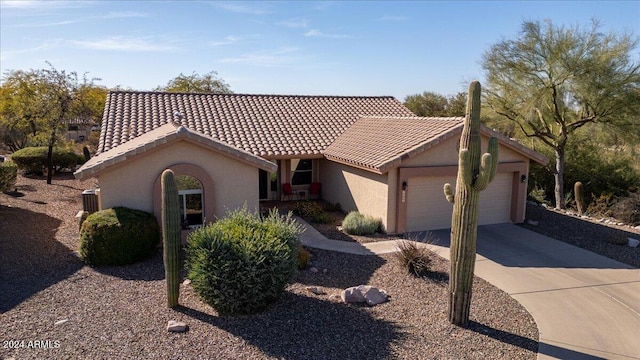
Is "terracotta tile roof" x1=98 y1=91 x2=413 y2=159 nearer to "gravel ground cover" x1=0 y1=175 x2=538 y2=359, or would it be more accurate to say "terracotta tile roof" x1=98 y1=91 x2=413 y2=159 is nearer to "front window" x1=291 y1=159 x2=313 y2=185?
"front window" x1=291 y1=159 x2=313 y2=185

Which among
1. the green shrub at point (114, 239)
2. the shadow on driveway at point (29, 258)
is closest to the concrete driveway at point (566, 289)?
the green shrub at point (114, 239)

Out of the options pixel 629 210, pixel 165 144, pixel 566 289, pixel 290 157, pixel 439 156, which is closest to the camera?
pixel 566 289

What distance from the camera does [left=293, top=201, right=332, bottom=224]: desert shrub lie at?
1798 cm

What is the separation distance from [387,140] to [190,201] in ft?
26.8

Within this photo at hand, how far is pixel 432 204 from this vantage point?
17.0m

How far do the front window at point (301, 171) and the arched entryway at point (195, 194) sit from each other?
309 inches

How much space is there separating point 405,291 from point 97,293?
7319mm

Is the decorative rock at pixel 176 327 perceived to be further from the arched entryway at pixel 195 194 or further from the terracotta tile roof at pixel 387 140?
the terracotta tile roof at pixel 387 140

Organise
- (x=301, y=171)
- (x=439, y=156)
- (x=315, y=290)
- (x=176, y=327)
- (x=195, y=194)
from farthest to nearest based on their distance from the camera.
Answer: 1. (x=301, y=171)
2. (x=439, y=156)
3. (x=195, y=194)
4. (x=315, y=290)
5. (x=176, y=327)

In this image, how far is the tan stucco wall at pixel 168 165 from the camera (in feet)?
45.4

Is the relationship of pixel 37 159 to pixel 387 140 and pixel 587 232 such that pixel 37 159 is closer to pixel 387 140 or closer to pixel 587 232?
pixel 387 140

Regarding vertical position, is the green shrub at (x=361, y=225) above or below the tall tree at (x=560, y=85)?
below

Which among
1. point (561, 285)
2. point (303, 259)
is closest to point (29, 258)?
point (303, 259)

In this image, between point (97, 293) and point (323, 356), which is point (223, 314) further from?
point (97, 293)
